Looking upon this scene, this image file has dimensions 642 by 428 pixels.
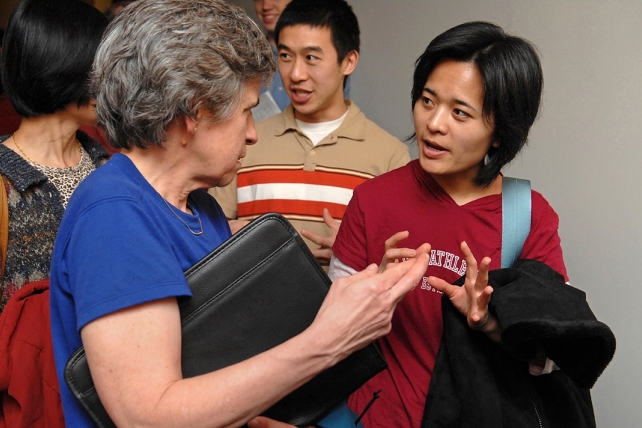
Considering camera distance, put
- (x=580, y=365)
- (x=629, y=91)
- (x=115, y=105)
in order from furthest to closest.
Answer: (x=629, y=91) < (x=580, y=365) < (x=115, y=105)

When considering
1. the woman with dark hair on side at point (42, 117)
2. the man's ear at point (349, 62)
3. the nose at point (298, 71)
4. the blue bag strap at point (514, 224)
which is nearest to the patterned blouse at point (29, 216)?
the woman with dark hair on side at point (42, 117)

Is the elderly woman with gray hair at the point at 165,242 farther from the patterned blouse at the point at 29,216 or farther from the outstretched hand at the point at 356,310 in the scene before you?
the patterned blouse at the point at 29,216

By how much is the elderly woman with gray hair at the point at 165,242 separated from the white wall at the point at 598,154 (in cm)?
117

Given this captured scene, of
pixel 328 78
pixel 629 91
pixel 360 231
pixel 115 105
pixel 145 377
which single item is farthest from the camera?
pixel 328 78

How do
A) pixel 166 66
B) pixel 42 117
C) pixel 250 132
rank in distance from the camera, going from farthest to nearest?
pixel 42 117
pixel 250 132
pixel 166 66

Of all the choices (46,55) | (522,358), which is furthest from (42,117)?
(522,358)

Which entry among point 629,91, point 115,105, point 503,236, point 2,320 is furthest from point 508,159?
point 2,320

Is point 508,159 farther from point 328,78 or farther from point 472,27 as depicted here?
point 328,78

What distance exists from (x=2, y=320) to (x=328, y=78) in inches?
60.0

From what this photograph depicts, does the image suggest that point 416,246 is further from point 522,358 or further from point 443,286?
point 522,358

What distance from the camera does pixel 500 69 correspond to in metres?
1.49

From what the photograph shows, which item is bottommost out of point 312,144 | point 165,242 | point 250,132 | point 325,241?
point 325,241

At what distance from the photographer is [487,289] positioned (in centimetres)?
129

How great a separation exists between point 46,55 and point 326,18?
1.13m
